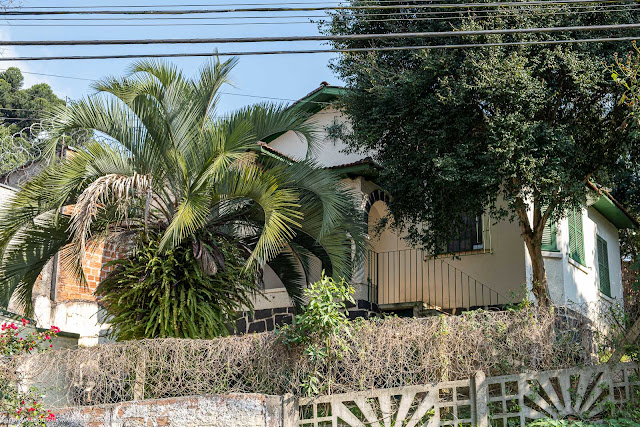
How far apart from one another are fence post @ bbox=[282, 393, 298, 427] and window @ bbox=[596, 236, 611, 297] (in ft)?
35.2

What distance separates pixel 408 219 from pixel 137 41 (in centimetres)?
710

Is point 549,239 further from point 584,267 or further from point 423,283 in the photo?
point 423,283

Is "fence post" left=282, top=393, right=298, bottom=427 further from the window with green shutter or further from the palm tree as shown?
the window with green shutter

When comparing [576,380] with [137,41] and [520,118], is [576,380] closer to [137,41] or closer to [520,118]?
[520,118]

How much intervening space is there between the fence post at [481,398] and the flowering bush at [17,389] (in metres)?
5.45

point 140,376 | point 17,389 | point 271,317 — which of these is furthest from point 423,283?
point 17,389

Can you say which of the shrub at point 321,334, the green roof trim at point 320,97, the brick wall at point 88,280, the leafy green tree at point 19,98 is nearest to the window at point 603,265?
the green roof trim at point 320,97

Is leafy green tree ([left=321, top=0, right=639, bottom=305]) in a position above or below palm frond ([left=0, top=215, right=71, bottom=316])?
above

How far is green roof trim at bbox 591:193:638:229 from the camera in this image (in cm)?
1651

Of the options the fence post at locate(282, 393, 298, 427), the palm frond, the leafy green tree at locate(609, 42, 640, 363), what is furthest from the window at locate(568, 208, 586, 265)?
the palm frond

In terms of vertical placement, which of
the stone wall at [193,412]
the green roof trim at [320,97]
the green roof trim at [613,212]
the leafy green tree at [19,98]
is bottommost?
the stone wall at [193,412]

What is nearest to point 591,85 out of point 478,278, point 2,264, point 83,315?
point 478,278

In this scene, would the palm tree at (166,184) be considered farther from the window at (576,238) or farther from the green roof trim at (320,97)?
the window at (576,238)

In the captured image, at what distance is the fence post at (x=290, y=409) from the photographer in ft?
28.9
